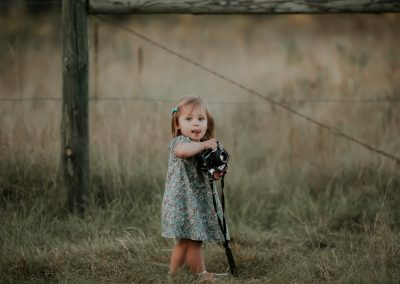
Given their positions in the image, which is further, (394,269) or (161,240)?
(161,240)

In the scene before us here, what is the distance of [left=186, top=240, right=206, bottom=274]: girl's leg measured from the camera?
3.49 metres

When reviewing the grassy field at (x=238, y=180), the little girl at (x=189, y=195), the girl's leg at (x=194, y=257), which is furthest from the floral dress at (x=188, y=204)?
the grassy field at (x=238, y=180)

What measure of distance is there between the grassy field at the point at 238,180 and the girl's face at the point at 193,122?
0.79m

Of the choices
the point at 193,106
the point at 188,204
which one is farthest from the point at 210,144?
the point at 188,204

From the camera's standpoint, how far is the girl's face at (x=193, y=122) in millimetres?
3409

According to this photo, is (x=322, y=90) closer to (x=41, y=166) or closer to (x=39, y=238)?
(x=41, y=166)

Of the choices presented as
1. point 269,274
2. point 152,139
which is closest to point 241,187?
point 152,139

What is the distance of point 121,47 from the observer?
987 cm

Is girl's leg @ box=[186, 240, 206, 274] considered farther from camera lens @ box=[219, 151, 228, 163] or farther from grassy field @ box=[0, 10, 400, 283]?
camera lens @ box=[219, 151, 228, 163]

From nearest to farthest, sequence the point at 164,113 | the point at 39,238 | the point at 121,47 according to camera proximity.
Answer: the point at 39,238, the point at 164,113, the point at 121,47

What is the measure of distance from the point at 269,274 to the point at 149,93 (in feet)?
14.4

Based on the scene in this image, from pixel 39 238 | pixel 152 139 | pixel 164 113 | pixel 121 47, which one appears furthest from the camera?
pixel 121 47

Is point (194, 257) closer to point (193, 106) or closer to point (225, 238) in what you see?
point (225, 238)

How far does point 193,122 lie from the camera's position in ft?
11.2
